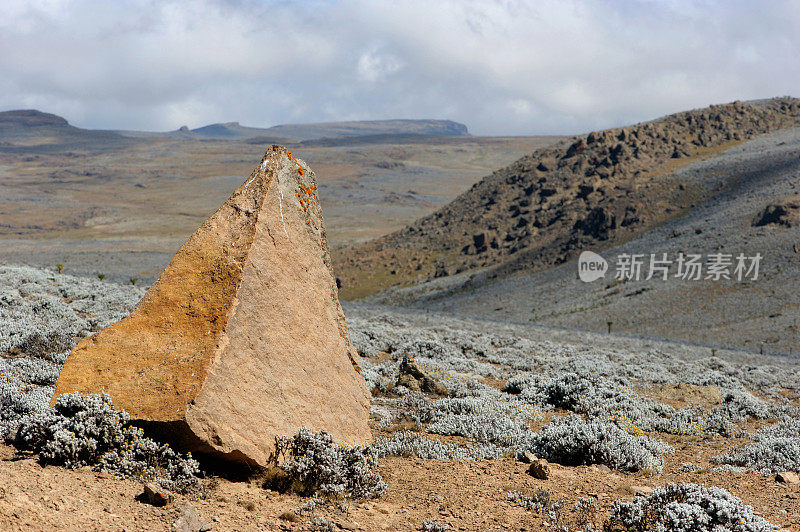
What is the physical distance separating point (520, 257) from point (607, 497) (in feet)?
183

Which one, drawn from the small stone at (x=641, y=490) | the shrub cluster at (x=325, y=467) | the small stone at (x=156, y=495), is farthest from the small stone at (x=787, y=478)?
the small stone at (x=156, y=495)

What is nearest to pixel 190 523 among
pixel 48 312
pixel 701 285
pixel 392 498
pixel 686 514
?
pixel 392 498

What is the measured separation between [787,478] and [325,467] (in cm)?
540

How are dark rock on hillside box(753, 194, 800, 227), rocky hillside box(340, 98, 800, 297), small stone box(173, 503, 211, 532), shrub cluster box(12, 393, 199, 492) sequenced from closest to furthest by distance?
1. small stone box(173, 503, 211, 532)
2. shrub cluster box(12, 393, 199, 492)
3. dark rock on hillside box(753, 194, 800, 227)
4. rocky hillside box(340, 98, 800, 297)

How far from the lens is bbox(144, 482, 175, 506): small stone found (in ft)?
15.9

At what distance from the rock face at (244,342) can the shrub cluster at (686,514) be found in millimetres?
3011

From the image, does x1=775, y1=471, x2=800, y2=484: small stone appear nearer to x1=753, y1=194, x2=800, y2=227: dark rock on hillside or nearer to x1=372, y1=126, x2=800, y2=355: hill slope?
x1=372, y1=126, x2=800, y2=355: hill slope

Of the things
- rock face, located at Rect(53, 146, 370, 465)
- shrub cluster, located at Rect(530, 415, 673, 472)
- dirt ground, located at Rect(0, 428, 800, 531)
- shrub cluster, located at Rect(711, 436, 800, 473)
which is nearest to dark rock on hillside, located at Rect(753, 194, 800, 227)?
shrub cluster, located at Rect(711, 436, 800, 473)

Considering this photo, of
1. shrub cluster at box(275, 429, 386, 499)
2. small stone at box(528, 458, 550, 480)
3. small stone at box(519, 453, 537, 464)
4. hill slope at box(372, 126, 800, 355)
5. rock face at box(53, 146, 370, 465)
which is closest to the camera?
rock face at box(53, 146, 370, 465)

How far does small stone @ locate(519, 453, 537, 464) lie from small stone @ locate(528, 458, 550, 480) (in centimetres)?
33

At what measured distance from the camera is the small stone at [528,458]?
7371 millimetres

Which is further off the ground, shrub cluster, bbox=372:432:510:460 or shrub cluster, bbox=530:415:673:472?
shrub cluster, bbox=530:415:673:472

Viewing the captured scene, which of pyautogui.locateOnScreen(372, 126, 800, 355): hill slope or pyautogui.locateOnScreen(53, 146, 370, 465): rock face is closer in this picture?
pyautogui.locateOnScreen(53, 146, 370, 465): rock face

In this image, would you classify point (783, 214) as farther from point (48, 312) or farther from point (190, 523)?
point (190, 523)
